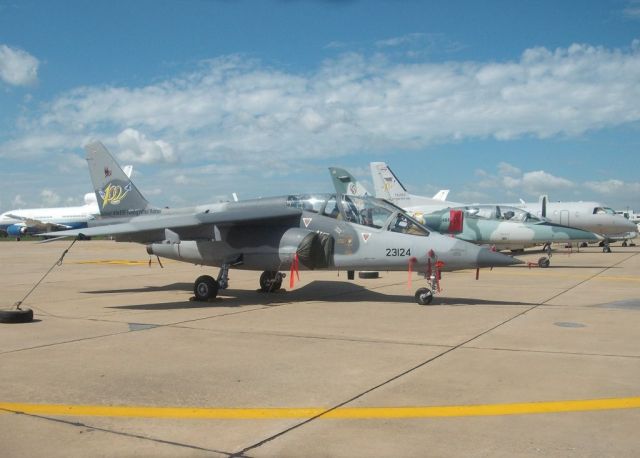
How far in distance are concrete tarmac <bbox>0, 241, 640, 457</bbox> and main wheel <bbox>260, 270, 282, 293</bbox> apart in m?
1.85

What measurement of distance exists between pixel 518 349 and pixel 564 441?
10.5 feet

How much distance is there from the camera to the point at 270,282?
45.5ft

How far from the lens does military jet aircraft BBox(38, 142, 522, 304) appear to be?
1118cm

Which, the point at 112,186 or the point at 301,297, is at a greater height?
the point at 112,186

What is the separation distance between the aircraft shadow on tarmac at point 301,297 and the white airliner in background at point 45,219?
5916 cm

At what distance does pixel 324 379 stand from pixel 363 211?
6380 millimetres

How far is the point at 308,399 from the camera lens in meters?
5.25

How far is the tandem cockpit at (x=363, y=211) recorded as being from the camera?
38.0ft

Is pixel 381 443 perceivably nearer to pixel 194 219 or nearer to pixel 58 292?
pixel 194 219

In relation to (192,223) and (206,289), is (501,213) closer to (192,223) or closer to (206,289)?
(206,289)

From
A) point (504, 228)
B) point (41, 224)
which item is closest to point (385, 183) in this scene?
point (504, 228)

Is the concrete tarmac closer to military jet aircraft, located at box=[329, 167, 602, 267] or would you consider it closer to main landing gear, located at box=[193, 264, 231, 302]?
main landing gear, located at box=[193, 264, 231, 302]

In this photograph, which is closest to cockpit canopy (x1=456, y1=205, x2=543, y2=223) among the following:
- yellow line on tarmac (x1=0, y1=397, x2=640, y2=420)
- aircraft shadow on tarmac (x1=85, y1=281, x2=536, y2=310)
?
aircraft shadow on tarmac (x1=85, y1=281, x2=536, y2=310)

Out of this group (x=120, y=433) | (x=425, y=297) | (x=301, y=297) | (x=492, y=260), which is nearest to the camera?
(x=120, y=433)
